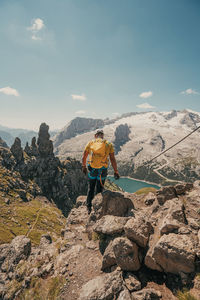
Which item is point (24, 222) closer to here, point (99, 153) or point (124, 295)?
point (99, 153)

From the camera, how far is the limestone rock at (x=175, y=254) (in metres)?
7.04

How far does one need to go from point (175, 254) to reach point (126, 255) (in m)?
2.47

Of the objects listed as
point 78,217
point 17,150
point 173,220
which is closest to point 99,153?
point 173,220

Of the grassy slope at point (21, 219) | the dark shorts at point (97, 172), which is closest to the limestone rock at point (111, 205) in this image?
the dark shorts at point (97, 172)

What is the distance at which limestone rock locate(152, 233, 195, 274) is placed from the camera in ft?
23.1

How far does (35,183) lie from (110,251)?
→ 158 metres

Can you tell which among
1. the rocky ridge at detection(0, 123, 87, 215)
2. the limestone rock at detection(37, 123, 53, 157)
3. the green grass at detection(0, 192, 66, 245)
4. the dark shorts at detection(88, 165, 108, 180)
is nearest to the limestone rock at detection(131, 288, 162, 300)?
the dark shorts at detection(88, 165, 108, 180)

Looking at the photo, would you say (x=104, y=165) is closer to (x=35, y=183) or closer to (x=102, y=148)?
(x=102, y=148)

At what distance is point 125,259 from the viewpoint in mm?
8258

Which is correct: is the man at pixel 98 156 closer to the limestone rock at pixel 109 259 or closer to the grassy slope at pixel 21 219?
the limestone rock at pixel 109 259

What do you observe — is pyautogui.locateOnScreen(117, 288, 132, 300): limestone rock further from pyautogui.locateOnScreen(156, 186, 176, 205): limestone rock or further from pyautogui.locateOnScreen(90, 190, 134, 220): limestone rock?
pyautogui.locateOnScreen(156, 186, 176, 205): limestone rock

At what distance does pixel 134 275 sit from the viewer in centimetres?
796

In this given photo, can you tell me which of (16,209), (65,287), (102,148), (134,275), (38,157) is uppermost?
(102,148)

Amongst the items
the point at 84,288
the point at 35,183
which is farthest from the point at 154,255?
the point at 35,183
